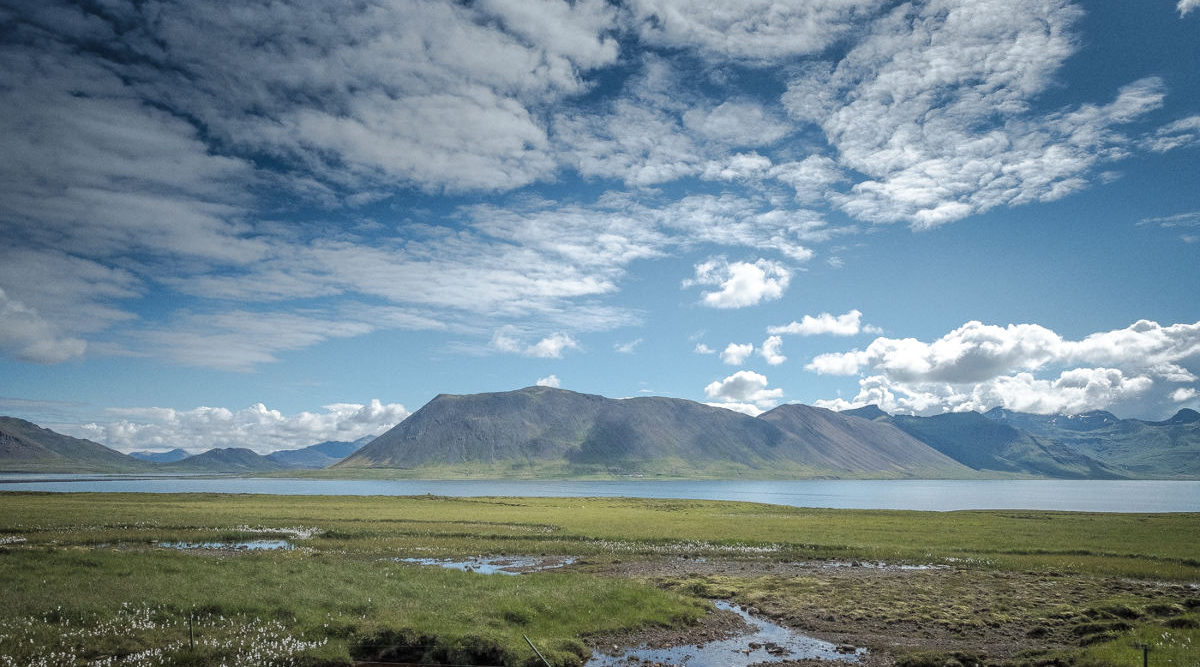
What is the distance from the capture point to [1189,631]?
25.5 metres

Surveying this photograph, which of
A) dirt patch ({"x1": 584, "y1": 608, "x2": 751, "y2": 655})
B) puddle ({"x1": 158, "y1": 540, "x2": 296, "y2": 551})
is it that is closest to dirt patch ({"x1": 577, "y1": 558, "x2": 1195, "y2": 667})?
dirt patch ({"x1": 584, "y1": 608, "x2": 751, "y2": 655})

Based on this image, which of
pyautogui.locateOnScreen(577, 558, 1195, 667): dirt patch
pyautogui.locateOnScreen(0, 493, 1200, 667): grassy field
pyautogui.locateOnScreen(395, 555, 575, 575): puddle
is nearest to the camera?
pyautogui.locateOnScreen(0, 493, 1200, 667): grassy field

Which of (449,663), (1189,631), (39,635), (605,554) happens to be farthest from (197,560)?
(1189,631)

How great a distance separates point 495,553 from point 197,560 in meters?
23.8

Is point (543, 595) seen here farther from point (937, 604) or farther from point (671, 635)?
point (937, 604)

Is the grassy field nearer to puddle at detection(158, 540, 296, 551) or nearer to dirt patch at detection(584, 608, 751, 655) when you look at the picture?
dirt patch at detection(584, 608, 751, 655)

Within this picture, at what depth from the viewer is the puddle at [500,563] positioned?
44.5 metres

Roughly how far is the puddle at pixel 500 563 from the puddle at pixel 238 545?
1280 cm

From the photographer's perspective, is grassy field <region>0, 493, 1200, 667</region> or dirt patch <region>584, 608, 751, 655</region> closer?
grassy field <region>0, 493, 1200, 667</region>

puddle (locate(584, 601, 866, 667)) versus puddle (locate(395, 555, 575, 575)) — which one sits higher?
puddle (locate(584, 601, 866, 667))

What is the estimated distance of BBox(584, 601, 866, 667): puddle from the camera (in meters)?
24.9

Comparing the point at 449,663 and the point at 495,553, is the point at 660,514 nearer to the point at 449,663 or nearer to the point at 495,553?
the point at 495,553

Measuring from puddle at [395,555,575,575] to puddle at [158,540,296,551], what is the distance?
12.8 meters

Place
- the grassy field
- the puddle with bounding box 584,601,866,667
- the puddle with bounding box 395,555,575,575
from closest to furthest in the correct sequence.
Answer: the grassy field < the puddle with bounding box 584,601,866,667 < the puddle with bounding box 395,555,575,575
